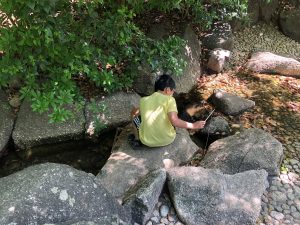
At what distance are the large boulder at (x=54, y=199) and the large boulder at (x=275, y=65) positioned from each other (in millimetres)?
3778

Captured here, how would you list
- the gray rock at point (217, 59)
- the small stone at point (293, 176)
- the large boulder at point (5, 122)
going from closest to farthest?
the small stone at point (293, 176) → the large boulder at point (5, 122) → the gray rock at point (217, 59)

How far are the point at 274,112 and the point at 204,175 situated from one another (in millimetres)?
1997

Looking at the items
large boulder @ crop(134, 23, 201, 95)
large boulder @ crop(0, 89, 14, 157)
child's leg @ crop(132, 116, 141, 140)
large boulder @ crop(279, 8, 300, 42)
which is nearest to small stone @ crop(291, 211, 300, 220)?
child's leg @ crop(132, 116, 141, 140)

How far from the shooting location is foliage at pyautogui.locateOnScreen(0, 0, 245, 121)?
379cm

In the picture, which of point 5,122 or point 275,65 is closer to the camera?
point 5,122

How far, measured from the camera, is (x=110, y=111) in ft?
17.0

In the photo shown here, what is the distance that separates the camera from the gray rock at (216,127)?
517cm

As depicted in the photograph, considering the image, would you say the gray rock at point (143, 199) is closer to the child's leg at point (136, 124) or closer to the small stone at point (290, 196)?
the child's leg at point (136, 124)

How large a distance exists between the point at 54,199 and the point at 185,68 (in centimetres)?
320

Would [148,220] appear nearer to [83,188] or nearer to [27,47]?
[83,188]

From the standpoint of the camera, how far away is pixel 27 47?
4.14m

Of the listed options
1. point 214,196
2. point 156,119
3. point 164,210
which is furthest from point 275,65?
point 164,210

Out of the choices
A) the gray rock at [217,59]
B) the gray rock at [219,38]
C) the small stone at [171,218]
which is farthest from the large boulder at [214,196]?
the gray rock at [219,38]

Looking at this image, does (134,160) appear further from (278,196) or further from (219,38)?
(219,38)
